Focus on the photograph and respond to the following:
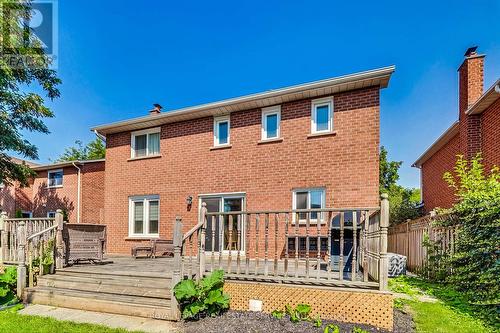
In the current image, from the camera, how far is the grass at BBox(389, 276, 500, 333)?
4.12 meters

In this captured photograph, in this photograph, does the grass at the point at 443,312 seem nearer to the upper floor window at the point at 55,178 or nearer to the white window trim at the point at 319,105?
the white window trim at the point at 319,105

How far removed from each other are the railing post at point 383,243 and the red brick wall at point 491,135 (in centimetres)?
736

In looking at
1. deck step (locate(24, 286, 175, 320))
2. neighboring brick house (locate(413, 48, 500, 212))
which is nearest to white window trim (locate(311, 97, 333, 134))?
neighboring brick house (locate(413, 48, 500, 212))

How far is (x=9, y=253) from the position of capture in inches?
308

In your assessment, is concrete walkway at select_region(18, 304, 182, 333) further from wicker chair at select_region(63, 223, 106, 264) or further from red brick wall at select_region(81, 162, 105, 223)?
red brick wall at select_region(81, 162, 105, 223)

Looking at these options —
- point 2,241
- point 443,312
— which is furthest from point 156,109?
point 443,312

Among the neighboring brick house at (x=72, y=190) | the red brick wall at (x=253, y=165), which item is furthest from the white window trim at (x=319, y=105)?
the neighboring brick house at (x=72, y=190)

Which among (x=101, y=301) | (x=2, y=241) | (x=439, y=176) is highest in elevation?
(x=439, y=176)

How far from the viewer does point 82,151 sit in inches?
1361

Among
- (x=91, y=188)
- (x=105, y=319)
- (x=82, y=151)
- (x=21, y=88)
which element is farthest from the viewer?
(x=82, y=151)

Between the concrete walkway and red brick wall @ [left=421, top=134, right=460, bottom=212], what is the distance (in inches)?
465

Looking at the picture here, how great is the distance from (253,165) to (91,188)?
12.2m

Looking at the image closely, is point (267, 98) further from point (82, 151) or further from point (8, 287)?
point (82, 151)

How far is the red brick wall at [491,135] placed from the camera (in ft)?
29.2
